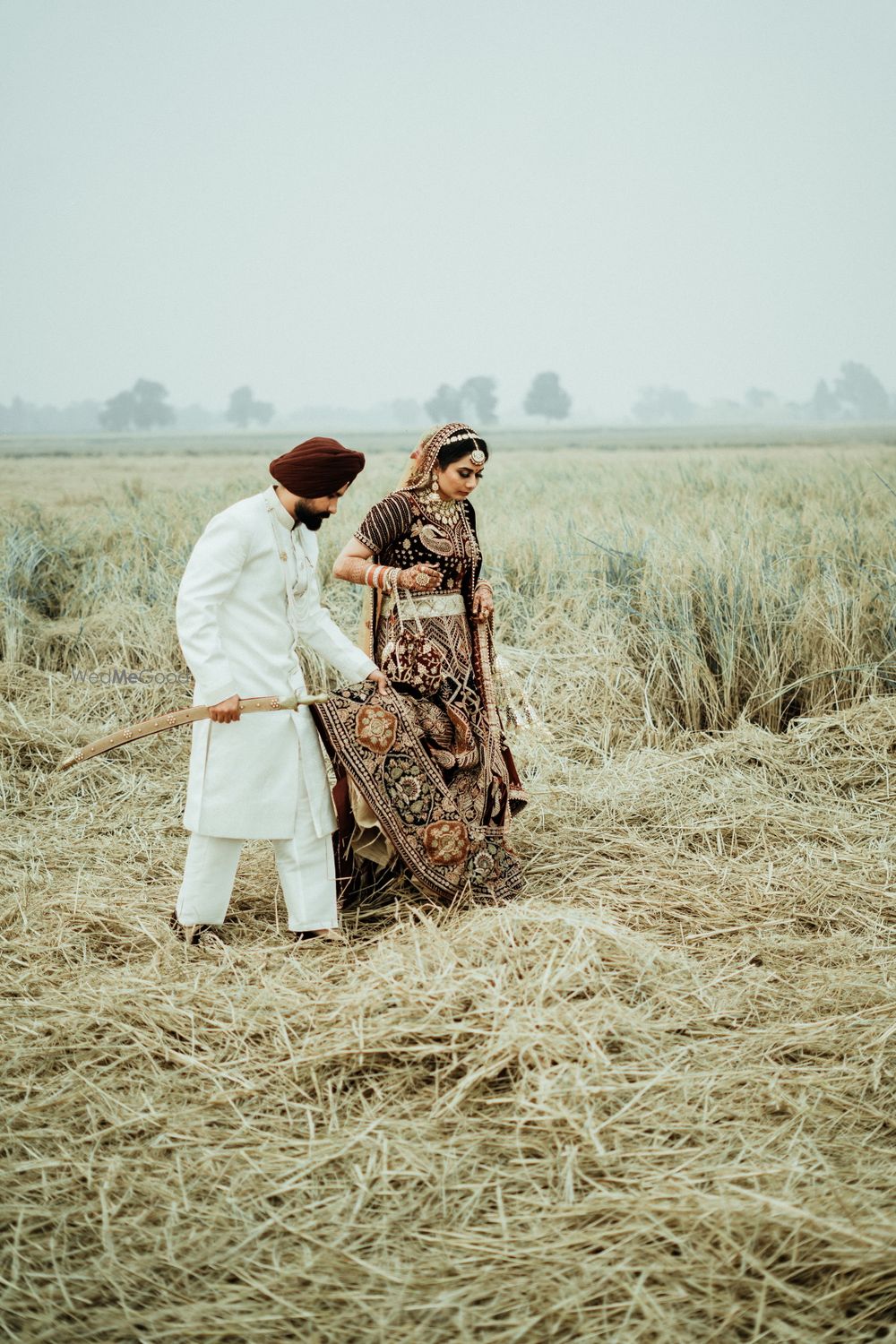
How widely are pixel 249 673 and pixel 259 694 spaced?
6cm

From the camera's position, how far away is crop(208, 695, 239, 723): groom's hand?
274 centimetres

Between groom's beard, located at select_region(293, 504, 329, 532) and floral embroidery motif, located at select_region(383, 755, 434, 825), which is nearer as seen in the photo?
groom's beard, located at select_region(293, 504, 329, 532)

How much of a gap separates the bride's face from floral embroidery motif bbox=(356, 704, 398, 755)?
0.69 meters

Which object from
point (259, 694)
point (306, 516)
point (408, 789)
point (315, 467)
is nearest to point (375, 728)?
point (408, 789)

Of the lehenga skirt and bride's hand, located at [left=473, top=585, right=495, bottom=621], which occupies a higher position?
bride's hand, located at [left=473, top=585, right=495, bottom=621]

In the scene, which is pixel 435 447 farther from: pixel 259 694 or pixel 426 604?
pixel 259 694

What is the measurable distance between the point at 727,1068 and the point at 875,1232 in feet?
1.85

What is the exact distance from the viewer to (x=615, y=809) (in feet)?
13.0

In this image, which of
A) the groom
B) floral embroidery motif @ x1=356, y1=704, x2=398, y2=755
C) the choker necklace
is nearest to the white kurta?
the groom

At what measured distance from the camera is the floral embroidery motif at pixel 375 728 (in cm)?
302

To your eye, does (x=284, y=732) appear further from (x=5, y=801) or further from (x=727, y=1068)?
(x=5, y=801)

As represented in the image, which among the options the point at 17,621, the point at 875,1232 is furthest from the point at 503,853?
the point at 17,621

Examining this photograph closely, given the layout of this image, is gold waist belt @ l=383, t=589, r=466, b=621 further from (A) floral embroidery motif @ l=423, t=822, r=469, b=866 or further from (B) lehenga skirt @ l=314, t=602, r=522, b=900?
(A) floral embroidery motif @ l=423, t=822, r=469, b=866

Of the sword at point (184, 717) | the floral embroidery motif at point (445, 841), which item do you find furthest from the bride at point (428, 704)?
the sword at point (184, 717)
